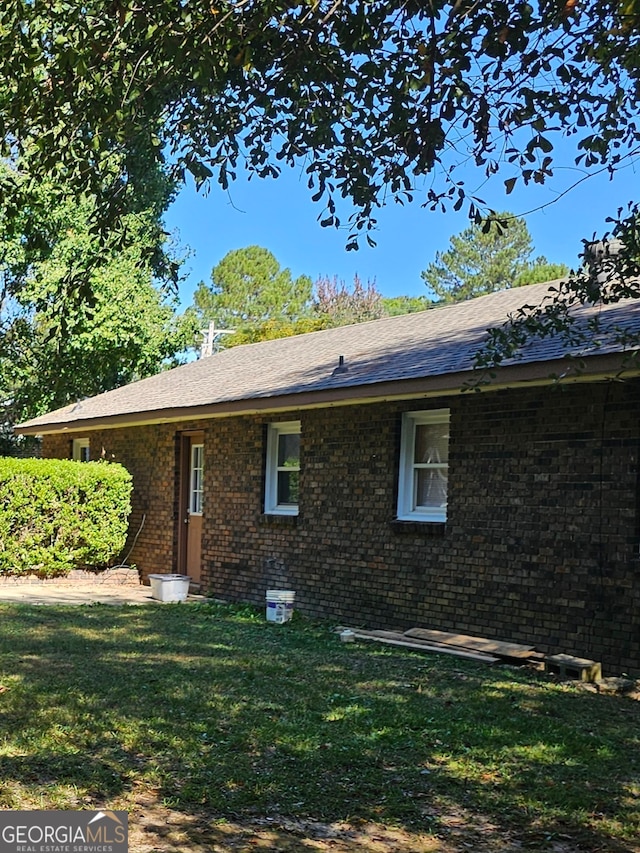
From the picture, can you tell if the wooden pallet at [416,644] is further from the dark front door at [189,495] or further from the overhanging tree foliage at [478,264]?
the overhanging tree foliage at [478,264]

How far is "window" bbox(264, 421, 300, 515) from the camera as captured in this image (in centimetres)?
1390

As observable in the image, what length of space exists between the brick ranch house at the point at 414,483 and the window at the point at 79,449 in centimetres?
277

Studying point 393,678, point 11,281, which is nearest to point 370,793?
point 393,678

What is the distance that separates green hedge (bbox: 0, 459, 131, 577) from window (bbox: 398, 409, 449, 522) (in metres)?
7.00

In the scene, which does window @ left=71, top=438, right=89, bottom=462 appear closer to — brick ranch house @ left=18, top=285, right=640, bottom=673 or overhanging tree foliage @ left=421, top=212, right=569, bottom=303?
brick ranch house @ left=18, top=285, right=640, bottom=673

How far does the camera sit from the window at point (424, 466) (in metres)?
11.4

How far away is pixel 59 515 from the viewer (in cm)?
1664

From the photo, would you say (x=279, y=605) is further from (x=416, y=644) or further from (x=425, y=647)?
(x=425, y=647)

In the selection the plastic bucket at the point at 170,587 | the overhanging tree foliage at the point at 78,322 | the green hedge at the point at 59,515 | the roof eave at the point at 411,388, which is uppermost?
the overhanging tree foliage at the point at 78,322

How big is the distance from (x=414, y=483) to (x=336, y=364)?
283cm

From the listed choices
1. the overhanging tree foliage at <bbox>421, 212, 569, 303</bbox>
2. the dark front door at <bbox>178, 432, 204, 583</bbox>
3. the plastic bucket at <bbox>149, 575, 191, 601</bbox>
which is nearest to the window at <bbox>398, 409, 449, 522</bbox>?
the plastic bucket at <bbox>149, 575, 191, 601</bbox>

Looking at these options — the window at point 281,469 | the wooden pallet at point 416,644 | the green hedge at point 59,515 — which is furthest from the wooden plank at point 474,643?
the green hedge at point 59,515

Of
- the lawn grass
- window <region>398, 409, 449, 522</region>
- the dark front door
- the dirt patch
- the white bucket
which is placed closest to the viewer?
the dirt patch

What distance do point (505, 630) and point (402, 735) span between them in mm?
3913
